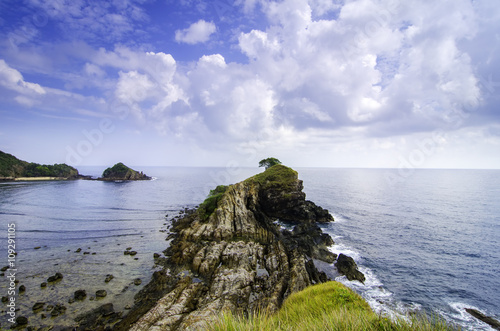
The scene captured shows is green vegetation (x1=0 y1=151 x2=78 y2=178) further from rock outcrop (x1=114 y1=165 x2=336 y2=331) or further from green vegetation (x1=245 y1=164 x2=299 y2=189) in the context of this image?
green vegetation (x1=245 y1=164 x2=299 y2=189)

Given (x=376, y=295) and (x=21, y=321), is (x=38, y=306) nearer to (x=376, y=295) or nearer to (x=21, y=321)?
(x=21, y=321)

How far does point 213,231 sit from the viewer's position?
1500 inches

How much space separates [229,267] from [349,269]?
15681mm

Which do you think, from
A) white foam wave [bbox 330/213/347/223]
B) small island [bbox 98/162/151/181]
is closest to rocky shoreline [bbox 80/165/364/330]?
white foam wave [bbox 330/213/347/223]

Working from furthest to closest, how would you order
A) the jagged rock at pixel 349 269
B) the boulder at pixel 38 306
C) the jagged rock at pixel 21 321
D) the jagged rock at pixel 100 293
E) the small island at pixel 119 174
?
the small island at pixel 119 174, the jagged rock at pixel 349 269, the jagged rock at pixel 100 293, the boulder at pixel 38 306, the jagged rock at pixel 21 321

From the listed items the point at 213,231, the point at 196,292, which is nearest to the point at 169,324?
the point at 196,292

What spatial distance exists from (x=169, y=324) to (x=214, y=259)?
39.1ft

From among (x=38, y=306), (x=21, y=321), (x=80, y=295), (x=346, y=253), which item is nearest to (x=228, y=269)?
(x=80, y=295)

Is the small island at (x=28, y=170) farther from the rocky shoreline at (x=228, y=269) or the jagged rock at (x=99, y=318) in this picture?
the jagged rock at (x=99, y=318)

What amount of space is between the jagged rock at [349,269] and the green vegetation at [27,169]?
633 feet

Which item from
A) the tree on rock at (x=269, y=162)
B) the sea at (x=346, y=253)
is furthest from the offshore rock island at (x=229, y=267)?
the tree on rock at (x=269, y=162)

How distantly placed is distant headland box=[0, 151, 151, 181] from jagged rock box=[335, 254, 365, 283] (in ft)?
576

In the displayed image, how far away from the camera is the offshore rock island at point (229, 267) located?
750 inches

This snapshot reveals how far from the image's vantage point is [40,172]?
511ft
